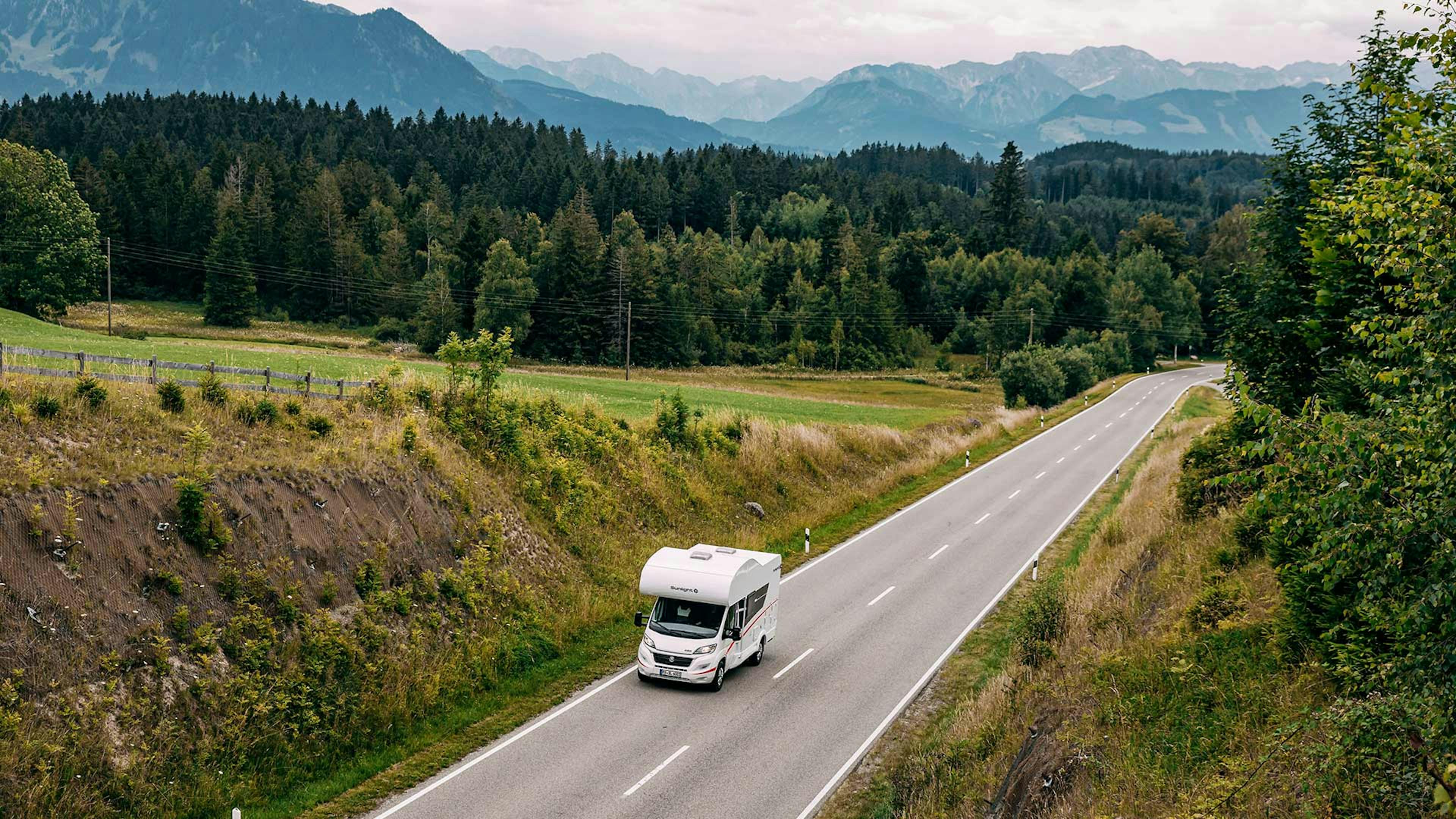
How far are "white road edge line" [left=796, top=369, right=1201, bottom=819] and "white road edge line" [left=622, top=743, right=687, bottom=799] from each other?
2.80 m

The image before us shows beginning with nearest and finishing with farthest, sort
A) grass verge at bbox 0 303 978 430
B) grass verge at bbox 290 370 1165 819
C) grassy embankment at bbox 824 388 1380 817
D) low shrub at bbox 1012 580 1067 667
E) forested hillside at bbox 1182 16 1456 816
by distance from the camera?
1. forested hillside at bbox 1182 16 1456 816
2. grassy embankment at bbox 824 388 1380 817
3. grass verge at bbox 290 370 1165 819
4. low shrub at bbox 1012 580 1067 667
5. grass verge at bbox 0 303 978 430

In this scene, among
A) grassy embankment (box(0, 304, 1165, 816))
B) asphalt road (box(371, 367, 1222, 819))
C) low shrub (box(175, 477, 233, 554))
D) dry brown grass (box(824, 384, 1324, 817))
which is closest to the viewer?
dry brown grass (box(824, 384, 1324, 817))

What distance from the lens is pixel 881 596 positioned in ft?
95.8

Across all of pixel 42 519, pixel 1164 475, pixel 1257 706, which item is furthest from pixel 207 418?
pixel 1164 475

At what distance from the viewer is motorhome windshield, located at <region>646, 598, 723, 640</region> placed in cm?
2159

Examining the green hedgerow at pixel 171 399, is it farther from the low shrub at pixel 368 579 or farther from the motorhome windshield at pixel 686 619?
the motorhome windshield at pixel 686 619

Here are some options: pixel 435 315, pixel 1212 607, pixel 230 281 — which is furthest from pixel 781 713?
pixel 230 281

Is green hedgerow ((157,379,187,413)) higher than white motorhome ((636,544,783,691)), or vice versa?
green hedgerow ((157,379,187,413))

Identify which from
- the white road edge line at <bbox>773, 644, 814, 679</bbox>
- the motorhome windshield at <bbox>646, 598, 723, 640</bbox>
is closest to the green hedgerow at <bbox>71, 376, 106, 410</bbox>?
the motorhome windshield at <bbox>646, 598, 723, 640</bbox>

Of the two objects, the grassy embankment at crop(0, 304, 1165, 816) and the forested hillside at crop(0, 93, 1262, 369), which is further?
the forested hillside at crop(0, 93, 1262, 369)

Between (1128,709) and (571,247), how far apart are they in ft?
313

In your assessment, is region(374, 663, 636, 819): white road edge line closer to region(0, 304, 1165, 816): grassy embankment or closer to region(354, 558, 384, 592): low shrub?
region(0, 304, 1165, 816): grassy embankment

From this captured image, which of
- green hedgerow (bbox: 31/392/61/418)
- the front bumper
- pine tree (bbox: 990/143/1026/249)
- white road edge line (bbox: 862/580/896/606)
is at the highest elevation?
pine tree (bbox: 990/143/1026/249)

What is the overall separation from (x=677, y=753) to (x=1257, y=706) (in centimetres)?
1004
